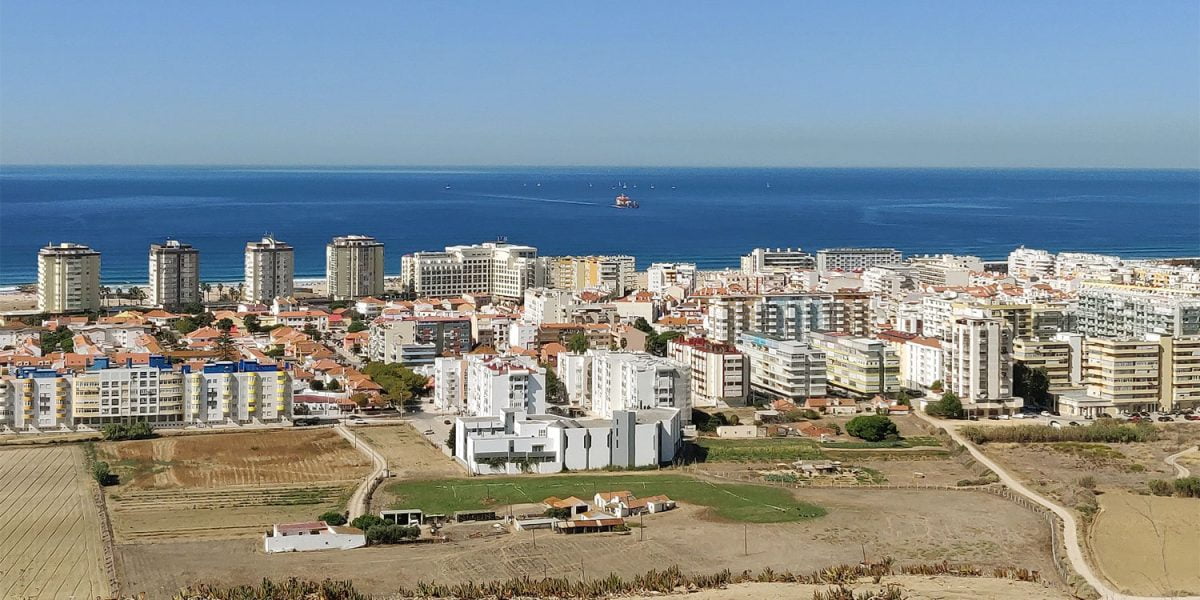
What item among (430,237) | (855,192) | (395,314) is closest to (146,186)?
(855,192)

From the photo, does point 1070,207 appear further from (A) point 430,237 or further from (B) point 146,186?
(B) point 146,186

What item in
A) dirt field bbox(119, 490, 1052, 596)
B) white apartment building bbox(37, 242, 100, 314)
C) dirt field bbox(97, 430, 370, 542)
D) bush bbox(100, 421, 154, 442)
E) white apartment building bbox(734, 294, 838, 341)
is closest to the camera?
dirt field bbox(119, 490, 1052, 596)

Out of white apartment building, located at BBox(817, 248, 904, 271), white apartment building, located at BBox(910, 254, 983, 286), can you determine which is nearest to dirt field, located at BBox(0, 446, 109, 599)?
white apartment building, located at BBox(910, 254, 983, 286)

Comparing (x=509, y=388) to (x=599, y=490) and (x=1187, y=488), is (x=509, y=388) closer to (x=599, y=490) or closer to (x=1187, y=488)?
(x=599, y=490)

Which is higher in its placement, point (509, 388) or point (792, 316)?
point (792, 316)

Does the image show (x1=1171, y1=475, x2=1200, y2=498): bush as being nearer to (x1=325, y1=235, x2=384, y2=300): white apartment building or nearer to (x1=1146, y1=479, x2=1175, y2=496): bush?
(x1=1146, y1=479, x2=1175, y2=496): bush

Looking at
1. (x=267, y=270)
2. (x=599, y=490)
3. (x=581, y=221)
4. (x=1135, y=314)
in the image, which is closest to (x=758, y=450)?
(x=599, y=490)
